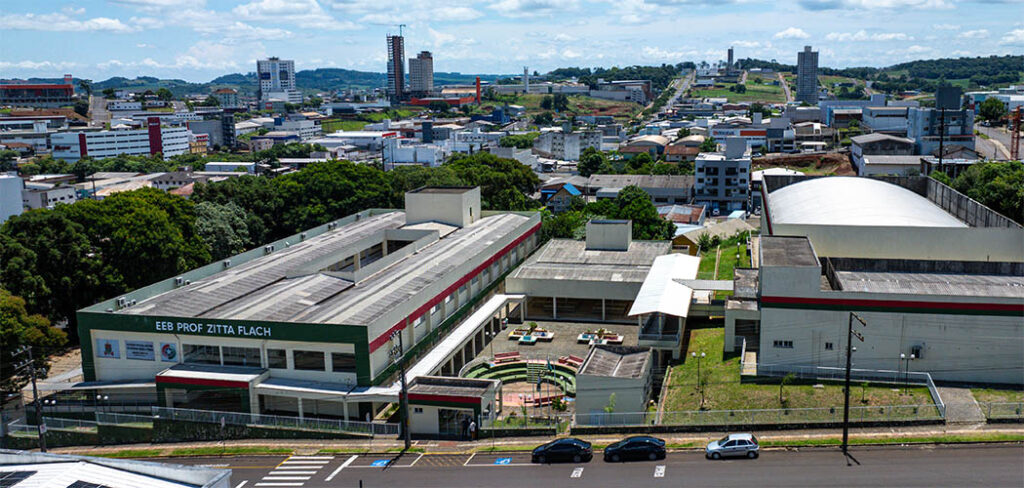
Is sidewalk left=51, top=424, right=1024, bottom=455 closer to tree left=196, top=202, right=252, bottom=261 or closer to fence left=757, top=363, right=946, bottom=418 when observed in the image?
fence left=757, top=363, right=946, bottom=418

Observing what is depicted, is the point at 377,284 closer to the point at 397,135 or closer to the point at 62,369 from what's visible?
the point at 62,369

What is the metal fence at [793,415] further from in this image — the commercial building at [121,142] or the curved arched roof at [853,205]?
the commercial building at [121,142]

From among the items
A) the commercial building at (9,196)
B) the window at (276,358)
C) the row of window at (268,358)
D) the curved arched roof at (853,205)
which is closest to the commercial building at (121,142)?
the commercial building at (9,196)

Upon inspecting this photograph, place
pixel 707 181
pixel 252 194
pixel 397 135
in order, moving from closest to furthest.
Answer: pixel 252 194 < pixel 707 181 < pixel 397 135

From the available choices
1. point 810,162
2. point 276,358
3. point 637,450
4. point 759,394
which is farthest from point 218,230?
point 810,162

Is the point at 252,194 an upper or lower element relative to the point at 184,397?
upper

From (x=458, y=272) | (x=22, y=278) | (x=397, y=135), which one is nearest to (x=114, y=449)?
(x=22, y=278)

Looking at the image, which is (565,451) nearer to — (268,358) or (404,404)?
(404,404)

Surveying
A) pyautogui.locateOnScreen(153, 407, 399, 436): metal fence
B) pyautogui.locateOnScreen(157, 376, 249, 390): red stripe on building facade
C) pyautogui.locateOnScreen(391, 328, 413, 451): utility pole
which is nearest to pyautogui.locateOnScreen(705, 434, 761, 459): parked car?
pyautogui.locateOnScreen(391, 328, 413, 451): utility pole
